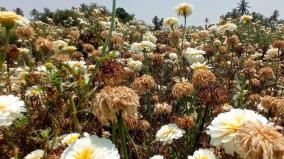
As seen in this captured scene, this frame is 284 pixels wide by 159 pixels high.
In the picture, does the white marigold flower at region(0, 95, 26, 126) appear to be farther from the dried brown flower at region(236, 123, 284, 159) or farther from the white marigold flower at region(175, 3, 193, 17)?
the white marigold flower at region(175, 3, 193, 17)

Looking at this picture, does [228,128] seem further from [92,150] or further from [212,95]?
[212,95]

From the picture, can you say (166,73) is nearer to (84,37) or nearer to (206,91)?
(84,37)

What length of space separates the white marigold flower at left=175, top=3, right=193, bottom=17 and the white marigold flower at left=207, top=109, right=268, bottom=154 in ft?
13.3

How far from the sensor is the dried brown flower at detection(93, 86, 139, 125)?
1.53 metres

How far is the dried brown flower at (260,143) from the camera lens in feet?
3.67

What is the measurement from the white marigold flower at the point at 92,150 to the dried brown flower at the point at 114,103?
17 centimetres

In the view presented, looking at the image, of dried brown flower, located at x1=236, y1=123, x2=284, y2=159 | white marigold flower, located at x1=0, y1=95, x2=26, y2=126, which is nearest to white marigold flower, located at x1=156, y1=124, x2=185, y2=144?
white marigold flower, located at x1=0, y1=95, x2=26, y2=126

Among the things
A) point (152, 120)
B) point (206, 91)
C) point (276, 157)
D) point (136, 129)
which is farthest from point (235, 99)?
point (276, 157)

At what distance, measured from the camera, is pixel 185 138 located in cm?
340

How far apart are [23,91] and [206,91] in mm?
1475

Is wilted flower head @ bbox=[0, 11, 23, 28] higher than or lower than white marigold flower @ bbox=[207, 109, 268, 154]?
higher

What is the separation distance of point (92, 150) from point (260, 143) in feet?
1.59

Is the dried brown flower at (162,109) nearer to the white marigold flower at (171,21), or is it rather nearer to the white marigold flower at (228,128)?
the white marigold flower at (171,21)

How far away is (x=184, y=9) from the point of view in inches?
220
